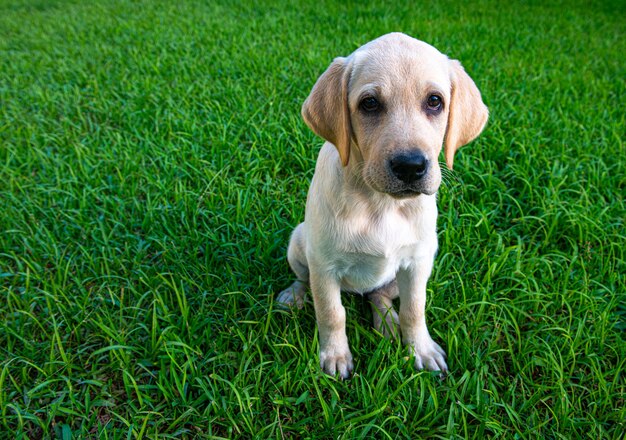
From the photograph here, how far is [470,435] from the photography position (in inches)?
90.3

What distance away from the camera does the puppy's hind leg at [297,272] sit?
284cm

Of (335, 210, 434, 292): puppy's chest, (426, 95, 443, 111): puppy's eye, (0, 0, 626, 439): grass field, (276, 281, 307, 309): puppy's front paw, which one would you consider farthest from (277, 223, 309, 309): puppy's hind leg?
(426, 95, 443, 111): puppy's eye

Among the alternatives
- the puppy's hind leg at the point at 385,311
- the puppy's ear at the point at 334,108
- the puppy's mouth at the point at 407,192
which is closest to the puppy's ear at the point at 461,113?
the puppy's mouth at the point at 407,192

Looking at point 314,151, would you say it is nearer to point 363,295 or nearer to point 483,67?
point 363,295

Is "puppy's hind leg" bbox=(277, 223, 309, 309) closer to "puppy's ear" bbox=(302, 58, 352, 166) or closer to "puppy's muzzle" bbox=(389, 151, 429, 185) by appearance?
"puppy's ear" bbox=(302, 58, 352, 166)

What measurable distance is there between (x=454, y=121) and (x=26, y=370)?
2.52 metres

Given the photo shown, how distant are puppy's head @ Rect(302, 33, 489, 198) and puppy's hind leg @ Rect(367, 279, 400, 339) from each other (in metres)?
0.89

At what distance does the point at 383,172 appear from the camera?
1.99 meters

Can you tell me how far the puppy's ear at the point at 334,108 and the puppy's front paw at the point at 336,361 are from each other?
3.49 feet

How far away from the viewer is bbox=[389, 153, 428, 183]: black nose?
1.94 meters

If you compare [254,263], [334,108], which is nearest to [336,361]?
[254,263]

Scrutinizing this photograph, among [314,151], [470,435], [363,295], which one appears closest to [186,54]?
[314,151]

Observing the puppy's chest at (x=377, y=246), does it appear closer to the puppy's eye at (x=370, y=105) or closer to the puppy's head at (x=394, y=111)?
the puppy's head at (x=394, y=111)

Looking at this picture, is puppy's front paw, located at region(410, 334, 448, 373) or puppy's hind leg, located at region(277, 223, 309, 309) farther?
puppy's hind leg, located at region(277, 223, 309, 309)
